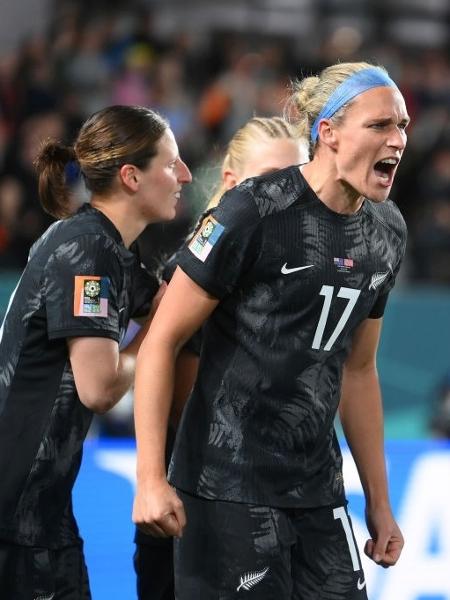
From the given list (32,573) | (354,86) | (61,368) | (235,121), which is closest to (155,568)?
(32,573)

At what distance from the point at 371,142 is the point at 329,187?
16cm

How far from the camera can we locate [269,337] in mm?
3061

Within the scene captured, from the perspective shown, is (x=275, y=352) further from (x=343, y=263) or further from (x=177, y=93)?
(x=177, y=93)

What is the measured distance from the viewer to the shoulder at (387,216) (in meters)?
3.27

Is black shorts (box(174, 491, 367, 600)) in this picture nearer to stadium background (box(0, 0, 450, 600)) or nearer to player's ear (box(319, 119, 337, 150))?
player's ear (box(319, 119, 337, 150))

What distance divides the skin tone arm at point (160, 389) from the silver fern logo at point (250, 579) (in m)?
0.27

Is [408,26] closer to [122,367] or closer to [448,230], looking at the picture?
[448,230]

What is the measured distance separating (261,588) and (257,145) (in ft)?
4.90

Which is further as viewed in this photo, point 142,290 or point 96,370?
point 142,290

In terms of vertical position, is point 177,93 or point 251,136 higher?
point 177,93

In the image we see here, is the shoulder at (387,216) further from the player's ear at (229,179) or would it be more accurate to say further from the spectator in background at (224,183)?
the player's ear at (229,179)

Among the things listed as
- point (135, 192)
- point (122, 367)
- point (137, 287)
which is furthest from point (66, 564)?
point (135, 192)

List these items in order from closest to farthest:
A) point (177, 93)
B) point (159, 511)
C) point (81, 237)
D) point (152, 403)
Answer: point (159, 511), point (152, 403), point (81, 237), point (177, 93)

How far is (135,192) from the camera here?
134 inches
